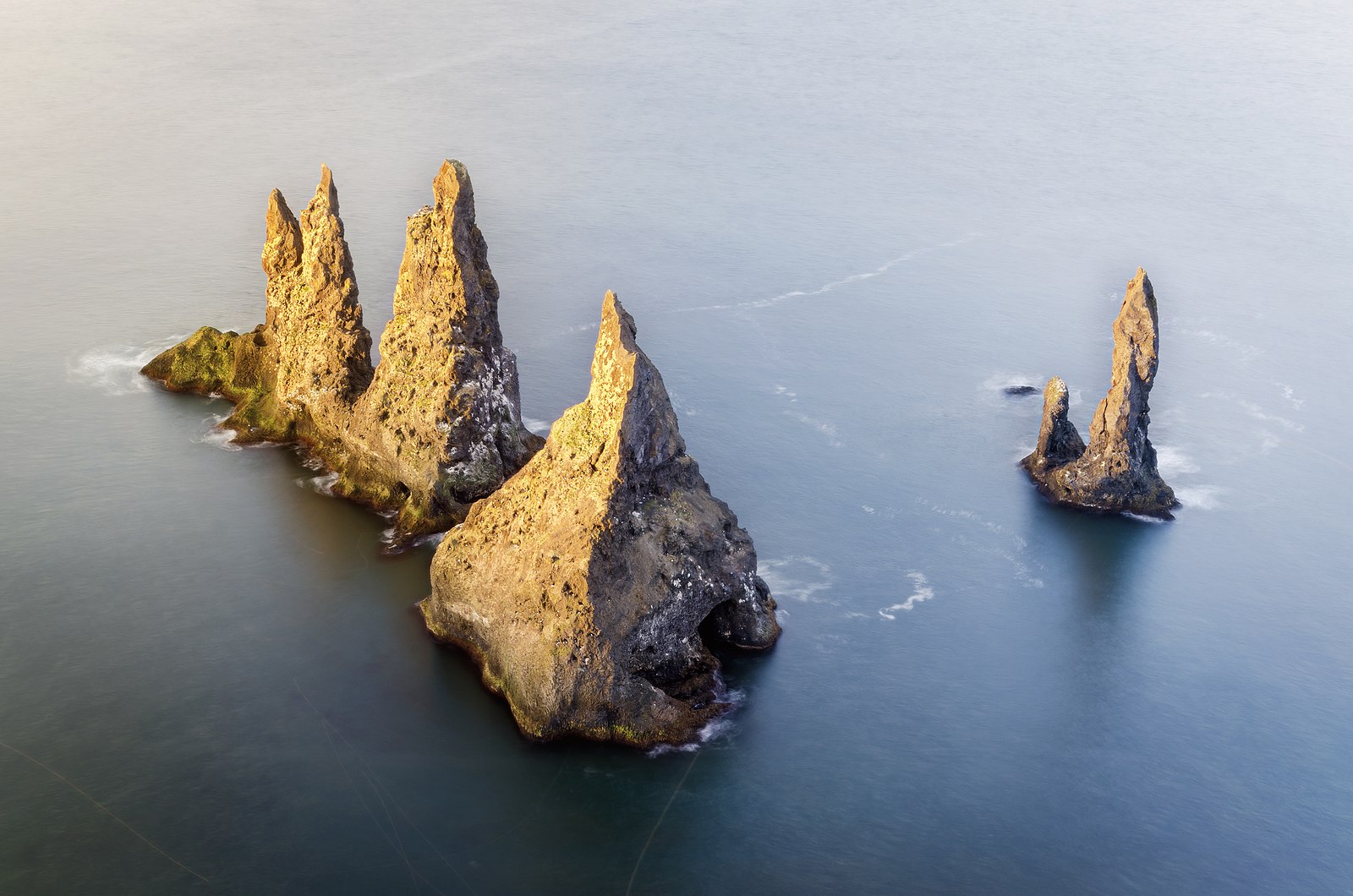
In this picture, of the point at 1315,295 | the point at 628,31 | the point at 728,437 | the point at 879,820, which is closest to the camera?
the point at 879,820

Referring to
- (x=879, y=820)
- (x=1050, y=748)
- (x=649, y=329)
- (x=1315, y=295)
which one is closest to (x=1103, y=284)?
(x=1315, y=295)

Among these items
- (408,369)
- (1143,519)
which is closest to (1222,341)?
(1143,519)

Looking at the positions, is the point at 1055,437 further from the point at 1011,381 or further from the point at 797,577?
the point at 797,577

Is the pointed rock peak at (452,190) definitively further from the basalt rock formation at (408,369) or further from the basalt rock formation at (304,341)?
the basalt rock formation at (304,341)

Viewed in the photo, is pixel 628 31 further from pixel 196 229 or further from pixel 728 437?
pixel 728 437

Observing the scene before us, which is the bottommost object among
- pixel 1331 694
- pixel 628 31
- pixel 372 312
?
pixel 1331 694

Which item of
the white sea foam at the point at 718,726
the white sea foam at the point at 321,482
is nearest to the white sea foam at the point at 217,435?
the white sea foam at the point at 321,482

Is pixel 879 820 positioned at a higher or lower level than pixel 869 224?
lower
